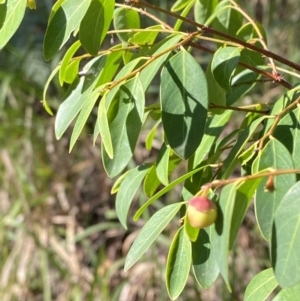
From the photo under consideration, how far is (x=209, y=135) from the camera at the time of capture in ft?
3.00

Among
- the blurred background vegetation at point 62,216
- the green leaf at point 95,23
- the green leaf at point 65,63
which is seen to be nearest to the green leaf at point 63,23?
the green leaf at point 95,23

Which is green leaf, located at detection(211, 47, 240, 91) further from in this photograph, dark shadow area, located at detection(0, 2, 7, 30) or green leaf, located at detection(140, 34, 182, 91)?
dark shadow area, located at detection(0, 2, 7, 30)

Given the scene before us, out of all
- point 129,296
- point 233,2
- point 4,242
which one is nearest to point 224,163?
point 233,2

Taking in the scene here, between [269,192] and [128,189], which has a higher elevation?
[269,192]

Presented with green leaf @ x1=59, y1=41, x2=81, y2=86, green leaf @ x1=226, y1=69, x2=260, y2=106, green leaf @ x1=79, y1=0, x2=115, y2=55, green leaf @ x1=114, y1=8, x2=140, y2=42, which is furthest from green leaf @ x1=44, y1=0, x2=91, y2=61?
green leaf @ x1=226, y1=69, x2=260, y2=106

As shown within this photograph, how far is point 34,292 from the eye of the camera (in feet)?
8.26

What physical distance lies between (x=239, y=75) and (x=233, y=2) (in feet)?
0.38

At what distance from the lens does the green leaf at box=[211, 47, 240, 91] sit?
0.83 m

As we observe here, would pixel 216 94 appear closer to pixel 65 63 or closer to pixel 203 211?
pixel 65 63

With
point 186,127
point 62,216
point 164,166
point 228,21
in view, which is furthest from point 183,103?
point 62,216

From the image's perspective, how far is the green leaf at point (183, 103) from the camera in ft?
2.47

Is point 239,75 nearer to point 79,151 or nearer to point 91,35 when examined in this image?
point 91,35

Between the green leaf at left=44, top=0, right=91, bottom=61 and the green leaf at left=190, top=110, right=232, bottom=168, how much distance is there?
0.24 meters

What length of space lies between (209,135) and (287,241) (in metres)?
0.34
